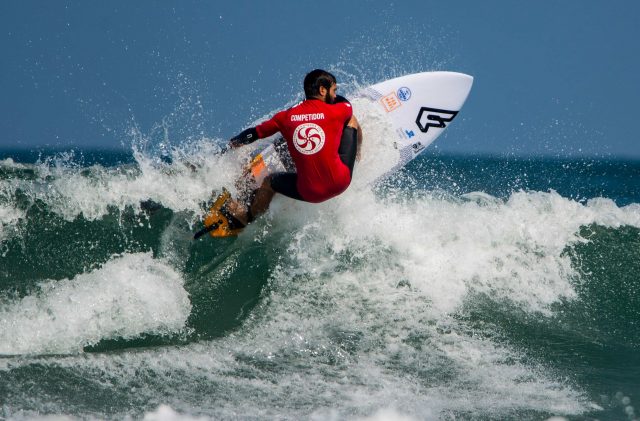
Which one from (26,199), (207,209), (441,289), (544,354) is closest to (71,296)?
(207,209)

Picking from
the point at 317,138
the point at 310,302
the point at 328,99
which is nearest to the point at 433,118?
the point at 328,99

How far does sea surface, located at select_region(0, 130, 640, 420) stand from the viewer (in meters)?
4.16

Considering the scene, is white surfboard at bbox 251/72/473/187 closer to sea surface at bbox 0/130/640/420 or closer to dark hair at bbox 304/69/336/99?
sea surface at bbox 0/130/640/420

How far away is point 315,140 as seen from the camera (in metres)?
5.58

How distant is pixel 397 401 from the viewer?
414 cm

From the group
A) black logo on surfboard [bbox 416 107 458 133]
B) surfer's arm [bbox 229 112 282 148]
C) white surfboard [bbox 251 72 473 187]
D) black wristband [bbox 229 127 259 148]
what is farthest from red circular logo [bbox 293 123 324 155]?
black logo on surfboard [bbox 416 107 458 133]

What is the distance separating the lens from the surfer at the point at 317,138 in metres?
5.59

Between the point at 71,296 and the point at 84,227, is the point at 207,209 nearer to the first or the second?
the point at 84,227

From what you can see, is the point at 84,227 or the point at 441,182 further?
the point at 441,182

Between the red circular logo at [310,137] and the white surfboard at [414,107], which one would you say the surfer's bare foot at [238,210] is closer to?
the red circular logo at [310,137]

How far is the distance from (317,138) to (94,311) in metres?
2.07

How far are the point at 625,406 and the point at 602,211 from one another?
154 inches

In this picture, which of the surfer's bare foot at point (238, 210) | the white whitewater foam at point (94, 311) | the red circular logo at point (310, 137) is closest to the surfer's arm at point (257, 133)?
the red circular logo at point (310, 137)

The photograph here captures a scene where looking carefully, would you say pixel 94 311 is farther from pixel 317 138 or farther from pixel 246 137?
pixel 317 138
